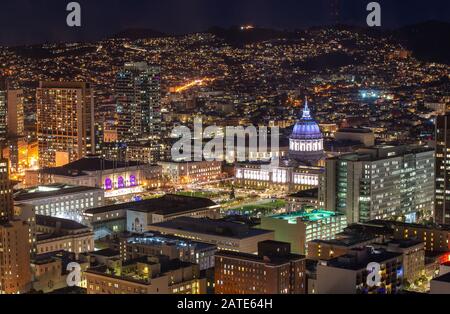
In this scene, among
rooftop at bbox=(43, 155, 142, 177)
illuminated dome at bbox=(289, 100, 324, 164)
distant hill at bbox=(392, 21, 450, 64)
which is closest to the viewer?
rooftop at bbox=(43, 155, 142, 177)

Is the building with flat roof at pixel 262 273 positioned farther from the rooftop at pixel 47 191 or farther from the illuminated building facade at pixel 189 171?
the illuminated building facade at pixel 189 171

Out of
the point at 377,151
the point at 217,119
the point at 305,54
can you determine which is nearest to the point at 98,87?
the point at 217,119

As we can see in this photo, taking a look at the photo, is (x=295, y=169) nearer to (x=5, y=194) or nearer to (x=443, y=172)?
(x=443, y=172)

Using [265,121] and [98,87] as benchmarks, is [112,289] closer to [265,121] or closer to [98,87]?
[265,121]

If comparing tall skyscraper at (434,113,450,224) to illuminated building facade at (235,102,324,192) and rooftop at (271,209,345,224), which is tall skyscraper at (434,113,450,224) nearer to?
rooftop at (271,209,345,224)

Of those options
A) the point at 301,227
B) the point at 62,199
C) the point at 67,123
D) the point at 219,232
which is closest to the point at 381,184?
the point at 301,227

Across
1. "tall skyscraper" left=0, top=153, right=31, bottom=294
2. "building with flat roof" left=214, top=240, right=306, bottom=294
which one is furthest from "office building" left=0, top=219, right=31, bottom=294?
"building with flat roof" left=214, top=240, right=306, bottom=294
